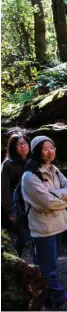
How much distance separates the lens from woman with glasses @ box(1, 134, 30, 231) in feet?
18.6

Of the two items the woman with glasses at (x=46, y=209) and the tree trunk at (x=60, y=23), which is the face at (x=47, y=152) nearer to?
the woman with glasses at (x=46, y=209)

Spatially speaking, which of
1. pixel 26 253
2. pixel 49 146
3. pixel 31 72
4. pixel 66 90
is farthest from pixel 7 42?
pixel 49 146

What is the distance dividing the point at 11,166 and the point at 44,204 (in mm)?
1443

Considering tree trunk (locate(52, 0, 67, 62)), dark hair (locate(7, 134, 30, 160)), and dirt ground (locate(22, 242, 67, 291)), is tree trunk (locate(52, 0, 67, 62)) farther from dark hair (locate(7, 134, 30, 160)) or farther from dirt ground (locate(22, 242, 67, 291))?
dark hair (locate(7, 134, 30, 160))

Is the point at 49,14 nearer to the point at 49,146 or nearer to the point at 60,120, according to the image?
the point at 60,120

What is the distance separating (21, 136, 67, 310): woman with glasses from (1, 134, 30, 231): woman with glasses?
2.89 ft

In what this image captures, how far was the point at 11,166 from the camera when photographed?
5.96 meters

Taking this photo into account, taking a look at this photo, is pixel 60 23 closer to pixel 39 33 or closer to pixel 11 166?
pixel 39 33

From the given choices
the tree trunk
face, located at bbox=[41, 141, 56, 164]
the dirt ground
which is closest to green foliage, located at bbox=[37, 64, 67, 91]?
the tree trunk

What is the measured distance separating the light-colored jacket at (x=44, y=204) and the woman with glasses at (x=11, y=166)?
0.95m

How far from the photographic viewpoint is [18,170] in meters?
5.97

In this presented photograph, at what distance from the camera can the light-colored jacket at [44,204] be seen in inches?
181

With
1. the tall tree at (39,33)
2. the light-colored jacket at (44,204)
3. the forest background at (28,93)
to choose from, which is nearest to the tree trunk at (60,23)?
the forest background at (28,93)

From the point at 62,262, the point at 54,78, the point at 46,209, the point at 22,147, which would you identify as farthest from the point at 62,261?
the point at 54,78
